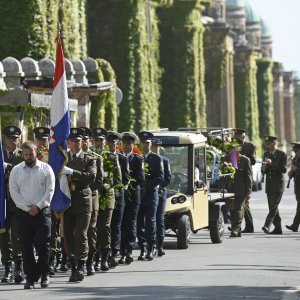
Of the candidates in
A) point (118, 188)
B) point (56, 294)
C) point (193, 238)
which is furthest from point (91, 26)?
point (56, 294)

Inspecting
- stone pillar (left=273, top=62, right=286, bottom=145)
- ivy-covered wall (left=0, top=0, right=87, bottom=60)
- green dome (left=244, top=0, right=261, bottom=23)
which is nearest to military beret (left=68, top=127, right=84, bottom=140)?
ivy-covered wall (left=0, top=0, right=87, bottom=60)

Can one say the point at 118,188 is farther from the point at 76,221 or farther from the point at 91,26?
the point at 91,26

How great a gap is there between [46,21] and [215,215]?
15.2 meters

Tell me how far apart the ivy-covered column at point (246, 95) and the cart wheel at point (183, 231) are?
291ft

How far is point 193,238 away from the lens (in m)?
29.8

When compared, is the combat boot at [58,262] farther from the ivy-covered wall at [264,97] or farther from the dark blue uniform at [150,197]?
the ivy-covered wall at [264,97]

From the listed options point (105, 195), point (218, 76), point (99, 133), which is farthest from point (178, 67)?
point (105, 195)

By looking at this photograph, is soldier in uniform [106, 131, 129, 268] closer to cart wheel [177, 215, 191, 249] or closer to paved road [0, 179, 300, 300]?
paved road [0, 179, 300, 300]

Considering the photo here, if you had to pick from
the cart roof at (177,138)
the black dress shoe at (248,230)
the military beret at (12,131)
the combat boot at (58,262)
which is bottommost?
the black dress shoe at (248,230)

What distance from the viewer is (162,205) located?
25000 millimetres

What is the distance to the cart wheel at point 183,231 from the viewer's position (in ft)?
86.2

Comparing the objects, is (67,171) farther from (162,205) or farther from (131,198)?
(162,205)

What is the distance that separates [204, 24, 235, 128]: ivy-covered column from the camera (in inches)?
3986

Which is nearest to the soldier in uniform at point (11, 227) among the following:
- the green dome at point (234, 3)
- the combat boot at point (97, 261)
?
the combat boot at point (97, 261)
